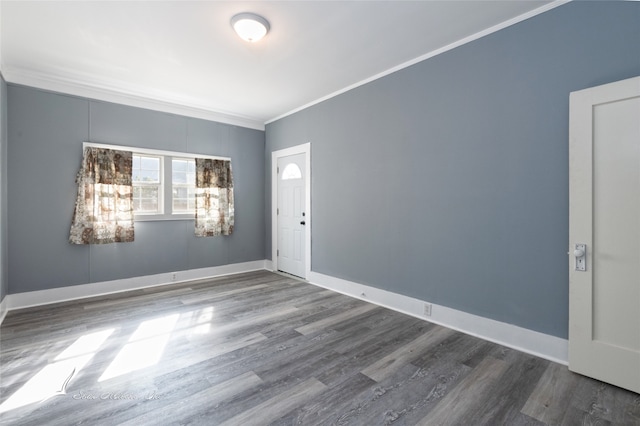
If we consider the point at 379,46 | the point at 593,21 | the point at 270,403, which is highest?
the point at 379,46

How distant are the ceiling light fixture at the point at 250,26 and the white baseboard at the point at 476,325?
10.3 feet

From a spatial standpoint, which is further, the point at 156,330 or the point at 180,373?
the point at 156,330

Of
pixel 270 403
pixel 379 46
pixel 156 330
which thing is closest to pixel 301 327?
pixel 270 403

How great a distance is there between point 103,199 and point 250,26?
3213mm

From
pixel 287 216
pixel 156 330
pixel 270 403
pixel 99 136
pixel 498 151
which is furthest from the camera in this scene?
pixel 287 216

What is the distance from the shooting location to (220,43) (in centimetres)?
300

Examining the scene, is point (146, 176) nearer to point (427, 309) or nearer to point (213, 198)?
point (213, 198)

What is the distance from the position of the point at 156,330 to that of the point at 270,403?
5.78ft

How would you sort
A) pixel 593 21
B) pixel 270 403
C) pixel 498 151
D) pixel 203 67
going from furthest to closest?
pixel 203 67 → pixel 498 151 → pixel 593 21 → pixel 270 403

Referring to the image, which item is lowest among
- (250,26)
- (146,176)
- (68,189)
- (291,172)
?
(68,189)

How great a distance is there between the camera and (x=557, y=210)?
2436 mm

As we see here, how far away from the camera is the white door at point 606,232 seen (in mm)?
2037

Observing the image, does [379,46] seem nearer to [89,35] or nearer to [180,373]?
[89,35]

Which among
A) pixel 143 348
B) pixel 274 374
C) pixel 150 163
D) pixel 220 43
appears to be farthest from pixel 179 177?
pixel 274 374
